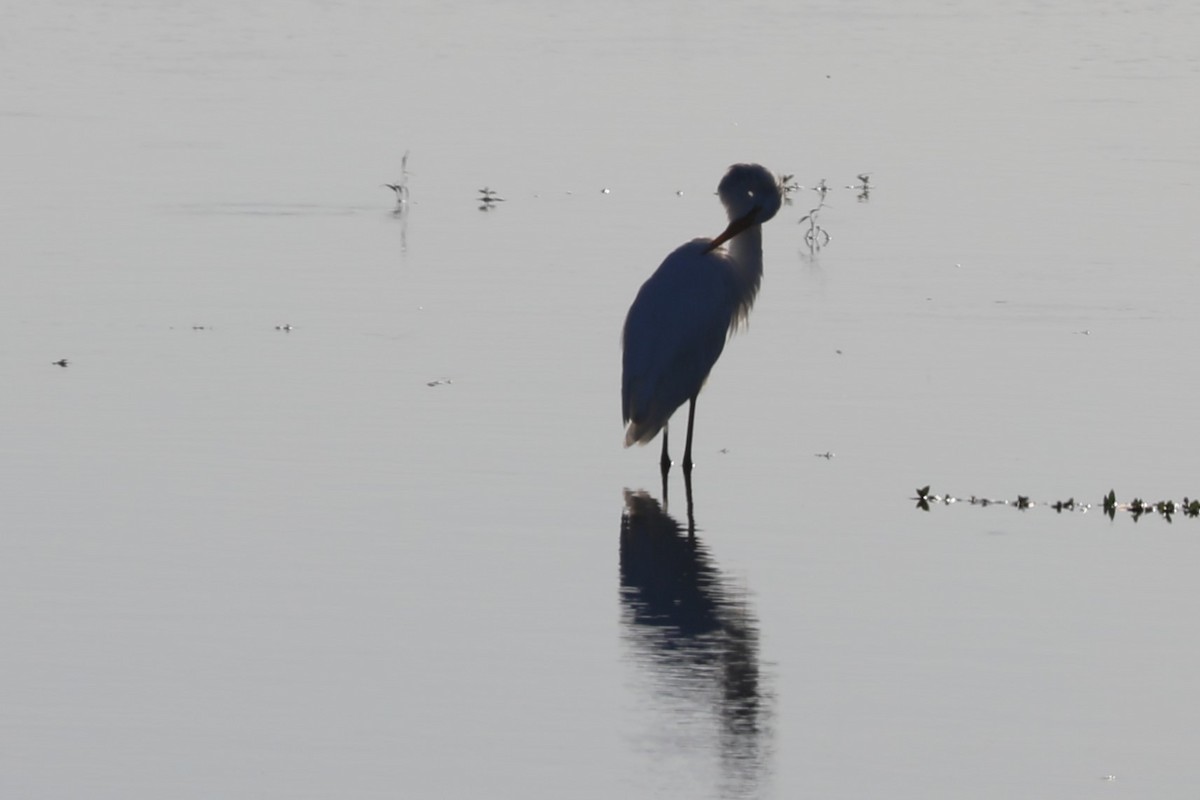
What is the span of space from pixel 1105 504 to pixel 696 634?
8.01ft

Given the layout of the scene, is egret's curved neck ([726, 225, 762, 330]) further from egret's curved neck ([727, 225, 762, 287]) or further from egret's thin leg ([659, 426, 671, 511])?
egret's thin leg ([659, 426, 671, 511])

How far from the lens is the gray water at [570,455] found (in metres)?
7.29

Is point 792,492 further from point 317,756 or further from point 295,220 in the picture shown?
point 295,220

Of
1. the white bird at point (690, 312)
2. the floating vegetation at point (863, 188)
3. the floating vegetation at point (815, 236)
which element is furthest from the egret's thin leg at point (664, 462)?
the floating vegetation at point (863, 188)

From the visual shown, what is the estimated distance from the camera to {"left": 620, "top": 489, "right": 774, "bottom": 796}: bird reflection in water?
7251 mm

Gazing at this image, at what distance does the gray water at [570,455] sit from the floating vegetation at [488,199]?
0.67 feet

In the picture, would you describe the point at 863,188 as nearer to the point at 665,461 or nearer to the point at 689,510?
the point at 665,461

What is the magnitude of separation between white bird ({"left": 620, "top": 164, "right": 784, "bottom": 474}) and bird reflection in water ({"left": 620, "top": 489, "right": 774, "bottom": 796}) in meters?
1.11

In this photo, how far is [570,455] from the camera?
11055 millimetres

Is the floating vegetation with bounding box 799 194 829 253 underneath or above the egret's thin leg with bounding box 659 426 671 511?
above

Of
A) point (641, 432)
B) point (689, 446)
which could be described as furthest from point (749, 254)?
point (641, 432)

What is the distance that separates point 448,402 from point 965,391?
247 cm

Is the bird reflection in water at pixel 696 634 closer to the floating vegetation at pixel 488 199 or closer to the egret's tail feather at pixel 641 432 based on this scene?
the egret's tail feather at pixel 641 432

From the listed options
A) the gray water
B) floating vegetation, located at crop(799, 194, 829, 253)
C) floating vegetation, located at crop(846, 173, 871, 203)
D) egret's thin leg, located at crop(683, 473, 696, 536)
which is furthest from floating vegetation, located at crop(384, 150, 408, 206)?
egret's thin leg, located at crop(683, 473, 696, 536)
